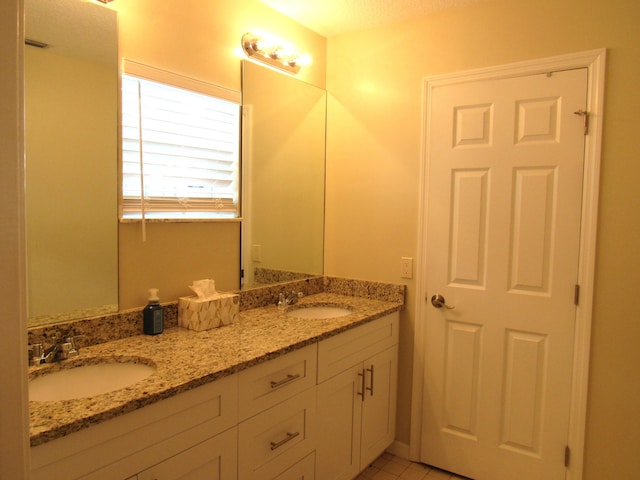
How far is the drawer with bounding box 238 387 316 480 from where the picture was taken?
1446mm

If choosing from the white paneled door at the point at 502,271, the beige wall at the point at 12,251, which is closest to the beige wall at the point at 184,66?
the white paneled door at the point at 502,271

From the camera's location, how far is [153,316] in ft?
5.45

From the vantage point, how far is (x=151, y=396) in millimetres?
1126

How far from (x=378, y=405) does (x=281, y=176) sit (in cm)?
134

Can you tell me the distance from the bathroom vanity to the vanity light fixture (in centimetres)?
128

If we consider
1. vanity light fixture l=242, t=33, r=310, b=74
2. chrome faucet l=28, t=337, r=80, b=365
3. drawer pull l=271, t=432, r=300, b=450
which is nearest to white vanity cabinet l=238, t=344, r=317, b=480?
drawer pull l=271, t=432, r=300, b=450

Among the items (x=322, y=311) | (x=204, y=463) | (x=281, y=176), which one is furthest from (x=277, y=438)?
(x=281, y=176)

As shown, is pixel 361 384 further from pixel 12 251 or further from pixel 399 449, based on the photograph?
pixel 12 251

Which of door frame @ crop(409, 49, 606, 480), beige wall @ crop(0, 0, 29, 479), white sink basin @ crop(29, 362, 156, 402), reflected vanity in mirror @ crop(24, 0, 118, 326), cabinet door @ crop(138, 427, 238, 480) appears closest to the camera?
beige wall @ crop(0, 0, 29, 479)

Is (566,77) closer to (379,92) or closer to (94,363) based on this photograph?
(379,92)

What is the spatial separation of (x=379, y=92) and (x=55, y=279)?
1857 millimetres

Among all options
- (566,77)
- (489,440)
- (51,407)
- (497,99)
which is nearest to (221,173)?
(51,407)

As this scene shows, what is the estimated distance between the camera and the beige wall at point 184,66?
1.67m

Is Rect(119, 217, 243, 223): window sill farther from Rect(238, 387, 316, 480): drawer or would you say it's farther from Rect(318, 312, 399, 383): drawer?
Rect(238, 387, 316, 480): drawer
